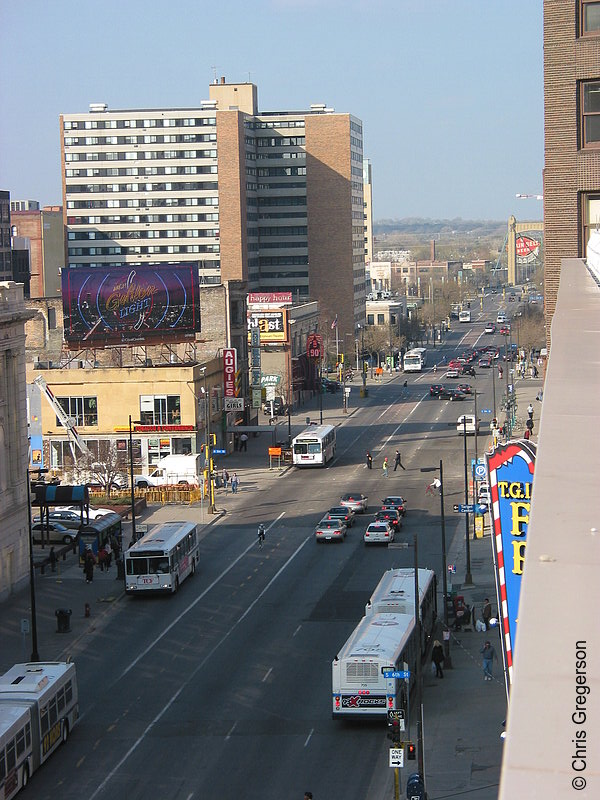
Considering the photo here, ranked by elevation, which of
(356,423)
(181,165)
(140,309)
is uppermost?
(181,165)

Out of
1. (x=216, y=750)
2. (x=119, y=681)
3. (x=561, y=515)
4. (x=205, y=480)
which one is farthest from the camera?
(x=205, y=480)

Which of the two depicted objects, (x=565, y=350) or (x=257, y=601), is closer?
(x=565, y=350)

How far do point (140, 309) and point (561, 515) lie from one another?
82880mm

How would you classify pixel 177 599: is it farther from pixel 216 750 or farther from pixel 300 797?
pixel 300 797

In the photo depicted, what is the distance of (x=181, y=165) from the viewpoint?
178 meters

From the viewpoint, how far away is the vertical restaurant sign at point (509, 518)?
14.6m

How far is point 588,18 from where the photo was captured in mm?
25750

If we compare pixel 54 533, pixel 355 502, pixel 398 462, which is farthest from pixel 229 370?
pixel 54 533

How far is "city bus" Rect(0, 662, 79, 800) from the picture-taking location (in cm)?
3061

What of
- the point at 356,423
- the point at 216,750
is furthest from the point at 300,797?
the point at 356,423

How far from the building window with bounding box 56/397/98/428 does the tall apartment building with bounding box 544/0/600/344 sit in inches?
2471

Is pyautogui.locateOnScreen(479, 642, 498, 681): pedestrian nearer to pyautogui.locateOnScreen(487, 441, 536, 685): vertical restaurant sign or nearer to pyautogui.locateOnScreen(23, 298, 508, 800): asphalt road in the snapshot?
pyautogui.locateOnScreen(23, 298, 508, 800): asphalt road

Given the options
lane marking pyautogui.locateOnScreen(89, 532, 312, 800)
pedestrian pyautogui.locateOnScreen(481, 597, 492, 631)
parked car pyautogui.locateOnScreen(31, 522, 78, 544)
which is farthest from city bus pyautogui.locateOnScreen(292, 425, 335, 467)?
pedestrian pyautogui.locateOnScreen(481, 597, 492, 631)

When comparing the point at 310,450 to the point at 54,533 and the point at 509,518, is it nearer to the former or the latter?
the point at 54,533
